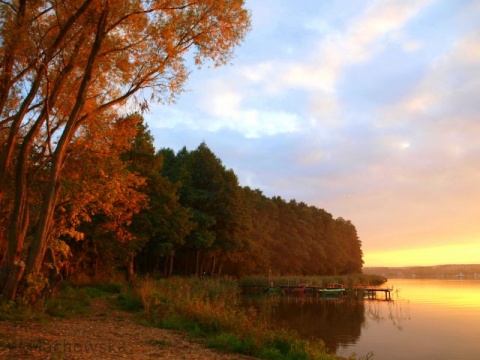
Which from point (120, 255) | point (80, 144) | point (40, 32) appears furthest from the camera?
point (120, 255)

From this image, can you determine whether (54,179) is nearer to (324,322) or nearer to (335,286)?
(324,322)

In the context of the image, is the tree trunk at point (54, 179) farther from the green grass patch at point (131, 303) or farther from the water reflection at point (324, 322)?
the water reflection at point (324, 322)

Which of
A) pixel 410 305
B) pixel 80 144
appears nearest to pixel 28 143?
pixel 80 144

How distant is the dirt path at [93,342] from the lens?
777cm

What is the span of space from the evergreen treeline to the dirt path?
1463cm

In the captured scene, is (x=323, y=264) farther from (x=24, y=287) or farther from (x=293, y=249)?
(x=24, y=287)

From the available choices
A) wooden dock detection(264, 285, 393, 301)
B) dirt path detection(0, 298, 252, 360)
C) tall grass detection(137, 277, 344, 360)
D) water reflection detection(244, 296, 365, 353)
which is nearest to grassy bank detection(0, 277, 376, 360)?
tall grass detection(137, 277, 344, 360)

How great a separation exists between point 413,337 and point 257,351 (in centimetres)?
1359

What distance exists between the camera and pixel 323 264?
78.1 metres

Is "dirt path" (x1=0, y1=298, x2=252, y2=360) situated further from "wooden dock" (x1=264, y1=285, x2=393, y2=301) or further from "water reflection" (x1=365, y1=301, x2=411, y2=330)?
"wooden dock" (x1=264, y1=285, x2=393, y2=301)

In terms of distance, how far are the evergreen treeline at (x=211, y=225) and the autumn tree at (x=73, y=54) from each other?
11768mm

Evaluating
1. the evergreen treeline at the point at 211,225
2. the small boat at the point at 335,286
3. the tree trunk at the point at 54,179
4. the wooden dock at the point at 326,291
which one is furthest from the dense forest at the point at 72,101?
the small boat at the point at 335,286

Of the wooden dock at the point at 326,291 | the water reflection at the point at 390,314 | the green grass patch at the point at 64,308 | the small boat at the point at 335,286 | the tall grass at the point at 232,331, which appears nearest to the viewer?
the tall grass at the point at 232,331

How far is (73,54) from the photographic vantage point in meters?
13.2
